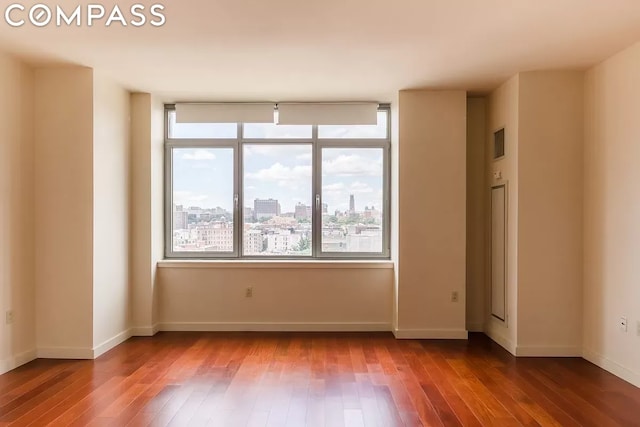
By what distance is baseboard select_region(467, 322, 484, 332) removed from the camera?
4.92 m

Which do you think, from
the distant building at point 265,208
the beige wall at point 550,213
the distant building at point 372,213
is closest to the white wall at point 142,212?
the distant building at point 265,208

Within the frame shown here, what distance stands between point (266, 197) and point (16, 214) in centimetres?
241

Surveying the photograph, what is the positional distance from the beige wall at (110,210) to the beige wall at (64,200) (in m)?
0.07

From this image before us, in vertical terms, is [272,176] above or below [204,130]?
below

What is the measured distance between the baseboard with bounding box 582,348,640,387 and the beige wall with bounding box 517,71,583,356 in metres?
0.13

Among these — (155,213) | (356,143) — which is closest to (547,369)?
(356,143)

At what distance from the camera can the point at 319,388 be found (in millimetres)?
3305

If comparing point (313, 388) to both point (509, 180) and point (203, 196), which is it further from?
point (203, 196)

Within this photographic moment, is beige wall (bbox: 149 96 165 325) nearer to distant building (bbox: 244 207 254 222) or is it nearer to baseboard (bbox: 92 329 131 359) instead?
baseboard (bbox: 92 329 131 359)

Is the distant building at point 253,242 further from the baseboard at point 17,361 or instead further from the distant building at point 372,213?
the baseboard at point 17,361

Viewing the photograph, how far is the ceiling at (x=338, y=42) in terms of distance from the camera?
110 inches

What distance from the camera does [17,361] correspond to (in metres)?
3.74

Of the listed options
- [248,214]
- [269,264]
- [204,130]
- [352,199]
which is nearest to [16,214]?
[204,130]

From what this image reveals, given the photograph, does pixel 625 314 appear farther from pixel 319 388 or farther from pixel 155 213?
pixel 155 213
